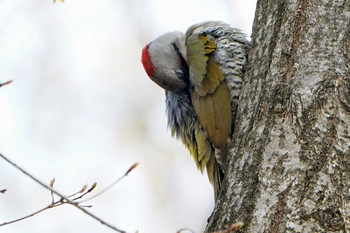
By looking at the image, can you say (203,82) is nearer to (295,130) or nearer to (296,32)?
(296,32)

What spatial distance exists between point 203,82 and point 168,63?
497 mm

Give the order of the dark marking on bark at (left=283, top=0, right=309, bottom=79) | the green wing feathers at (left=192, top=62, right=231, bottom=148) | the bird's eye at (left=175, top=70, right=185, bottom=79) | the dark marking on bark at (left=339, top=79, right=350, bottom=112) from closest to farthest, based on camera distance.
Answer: the dark marking on bark at (left=339, top=79, right=350, bottom=112) → the dark marking on bark at (left=283, top=0, right=309, bottom=79) → the green wing feathers at (left=192, top=62, right=231, bottom=148) → the bird's eye at (left=175, top=70, right=185, bottom=79)

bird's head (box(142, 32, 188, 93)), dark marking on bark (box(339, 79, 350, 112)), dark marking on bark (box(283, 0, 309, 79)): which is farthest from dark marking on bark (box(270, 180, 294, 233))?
bird's head (box(142, 32, 188, 93))

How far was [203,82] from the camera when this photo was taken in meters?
4.10

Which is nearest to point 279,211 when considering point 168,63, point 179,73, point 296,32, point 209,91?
point 296,32

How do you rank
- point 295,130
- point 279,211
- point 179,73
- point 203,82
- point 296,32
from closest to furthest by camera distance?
point 279,211 < point 295,130 < point 296,32 < point 203,82 < point 179,73

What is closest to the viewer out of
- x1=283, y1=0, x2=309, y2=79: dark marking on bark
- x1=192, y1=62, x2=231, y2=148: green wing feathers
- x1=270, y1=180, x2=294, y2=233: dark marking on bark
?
x1=270, y1=180, x2=294, y2=233: dark marking on bark

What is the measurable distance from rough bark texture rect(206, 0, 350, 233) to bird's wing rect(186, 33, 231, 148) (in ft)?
1.96

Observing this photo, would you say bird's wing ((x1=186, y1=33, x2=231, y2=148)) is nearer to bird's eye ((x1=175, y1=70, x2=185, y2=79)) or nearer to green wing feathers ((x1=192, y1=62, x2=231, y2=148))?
green wing feathers ((x1=192, y1=62, x2=231, y2=148))

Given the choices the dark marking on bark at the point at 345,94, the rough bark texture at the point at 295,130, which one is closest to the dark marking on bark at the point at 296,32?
the rough bark texture at the point at 295,130

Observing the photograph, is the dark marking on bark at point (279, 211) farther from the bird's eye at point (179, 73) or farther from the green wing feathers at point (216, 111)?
the bird's eye at point (179, 73)

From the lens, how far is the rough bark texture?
2502mm

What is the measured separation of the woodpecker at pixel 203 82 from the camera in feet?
12.9

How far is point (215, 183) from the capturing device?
13.3 ft
